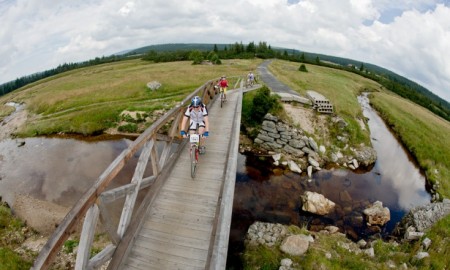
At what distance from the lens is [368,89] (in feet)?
184

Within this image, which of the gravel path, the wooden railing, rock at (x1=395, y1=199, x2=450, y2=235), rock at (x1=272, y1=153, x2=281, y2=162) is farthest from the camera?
the gravel path

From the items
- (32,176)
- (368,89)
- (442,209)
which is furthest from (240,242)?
(368,89)

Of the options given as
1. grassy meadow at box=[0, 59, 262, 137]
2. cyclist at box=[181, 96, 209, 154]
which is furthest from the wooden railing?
grassy meadow at box=[0, 59, 262, 137]

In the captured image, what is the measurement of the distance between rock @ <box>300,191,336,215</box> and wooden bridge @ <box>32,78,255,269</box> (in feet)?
23.7

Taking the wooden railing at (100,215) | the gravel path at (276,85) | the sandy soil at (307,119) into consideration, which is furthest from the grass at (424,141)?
the wooden railing at (100,215)

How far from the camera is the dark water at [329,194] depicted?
13672 millimetres

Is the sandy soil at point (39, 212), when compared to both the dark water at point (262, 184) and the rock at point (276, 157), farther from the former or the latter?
the rock at point (276, 157)

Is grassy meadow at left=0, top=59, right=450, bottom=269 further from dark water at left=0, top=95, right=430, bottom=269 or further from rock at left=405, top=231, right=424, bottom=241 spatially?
dark water at left=0, top=95, right=430, bottom=269

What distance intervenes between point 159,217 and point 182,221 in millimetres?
682

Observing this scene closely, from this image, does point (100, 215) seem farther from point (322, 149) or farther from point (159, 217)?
point (322, 149)

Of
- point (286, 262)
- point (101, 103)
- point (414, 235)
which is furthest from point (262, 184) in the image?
point (101, 103)

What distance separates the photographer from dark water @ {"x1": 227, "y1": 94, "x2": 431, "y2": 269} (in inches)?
538

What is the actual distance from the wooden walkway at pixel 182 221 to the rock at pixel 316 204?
7024mm

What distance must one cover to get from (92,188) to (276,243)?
832 centimetres
